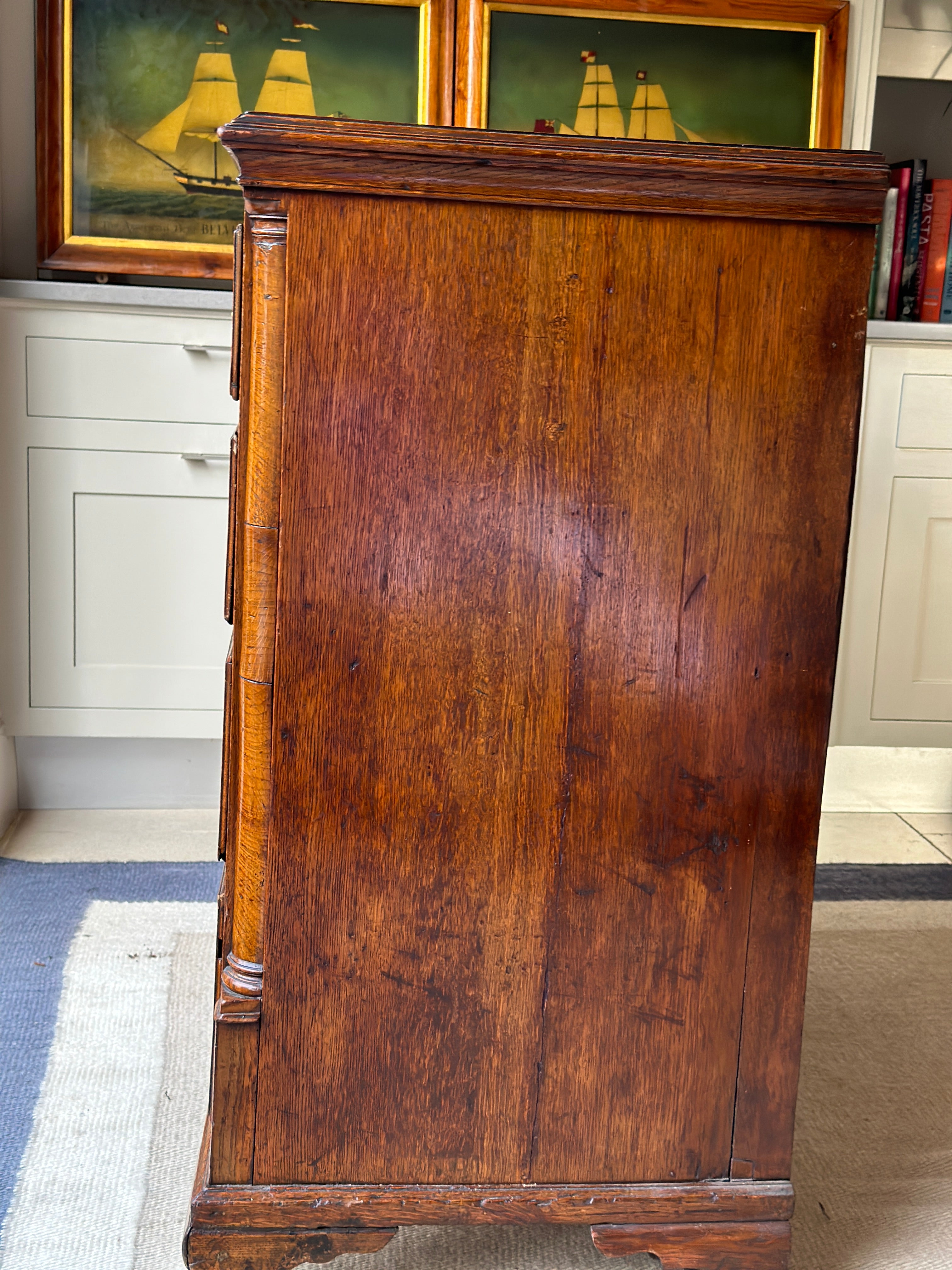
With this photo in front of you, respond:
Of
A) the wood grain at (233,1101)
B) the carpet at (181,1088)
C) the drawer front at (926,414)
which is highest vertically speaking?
the drawer front at (926,414)

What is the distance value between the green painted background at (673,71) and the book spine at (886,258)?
223mm

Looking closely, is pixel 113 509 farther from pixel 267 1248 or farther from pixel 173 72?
pixel 267 1248

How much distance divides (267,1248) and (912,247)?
2.16m

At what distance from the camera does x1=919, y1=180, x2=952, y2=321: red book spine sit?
7.51 feet

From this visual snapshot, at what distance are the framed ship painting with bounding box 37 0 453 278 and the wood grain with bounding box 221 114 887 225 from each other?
1.48m

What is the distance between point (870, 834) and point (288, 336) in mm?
1898

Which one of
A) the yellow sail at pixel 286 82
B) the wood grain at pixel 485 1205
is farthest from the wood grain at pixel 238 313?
the yellow sail at pixel 286 82

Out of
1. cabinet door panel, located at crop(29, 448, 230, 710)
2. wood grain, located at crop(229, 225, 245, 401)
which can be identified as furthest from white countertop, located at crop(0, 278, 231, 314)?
wood grain, located at crop(229, 225, 245, 401)

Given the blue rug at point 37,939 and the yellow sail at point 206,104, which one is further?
the yellow sail at point 206,104

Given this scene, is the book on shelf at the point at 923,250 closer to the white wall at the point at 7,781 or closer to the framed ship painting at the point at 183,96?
the framed ship painting at the point at 183,96

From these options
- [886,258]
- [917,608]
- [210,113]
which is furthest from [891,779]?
[210,113]

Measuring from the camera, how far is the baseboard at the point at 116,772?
2.22m

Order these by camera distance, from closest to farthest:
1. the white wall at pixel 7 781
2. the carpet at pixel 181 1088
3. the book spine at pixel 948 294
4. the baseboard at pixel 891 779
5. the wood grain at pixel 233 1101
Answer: the wood grain at pixel 233 1101 < the carpet at pixel 181 1088 < the white wall at pixel 7 781 < the book spine at pixel 948 294 < the baseboard at pixel 891 779

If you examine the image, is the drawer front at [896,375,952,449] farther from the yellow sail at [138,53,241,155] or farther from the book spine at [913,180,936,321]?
the yellow sail at [138,53,241,155]
